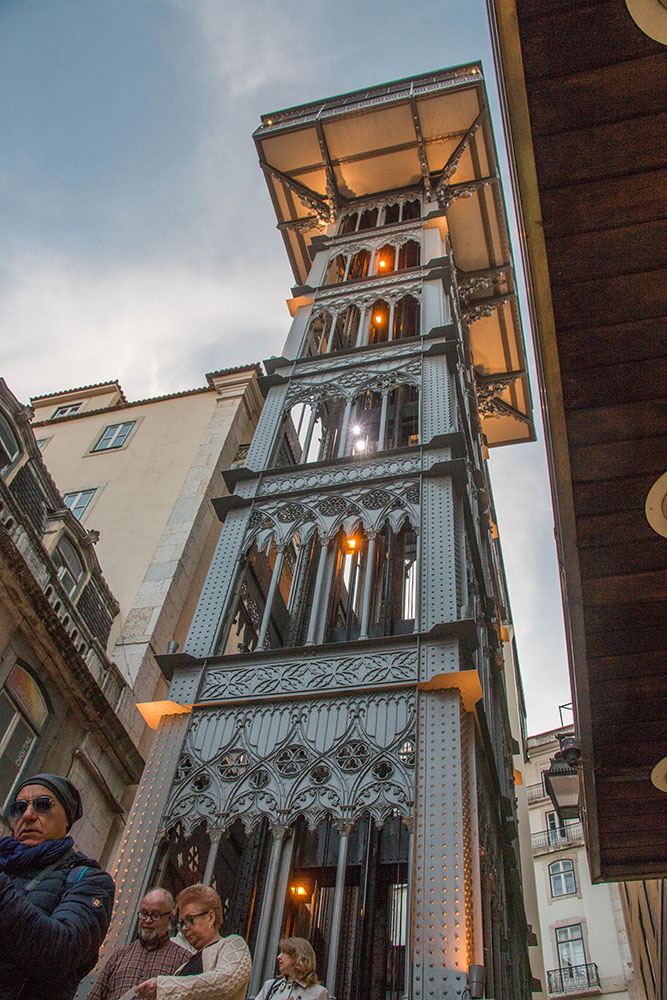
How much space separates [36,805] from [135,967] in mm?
1912

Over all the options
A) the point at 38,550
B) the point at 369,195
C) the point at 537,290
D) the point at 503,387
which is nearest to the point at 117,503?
the point at 38,550

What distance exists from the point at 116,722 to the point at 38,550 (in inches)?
124

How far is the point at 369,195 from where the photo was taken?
73.2 feet

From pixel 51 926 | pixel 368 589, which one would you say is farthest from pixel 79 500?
pixel 51 926

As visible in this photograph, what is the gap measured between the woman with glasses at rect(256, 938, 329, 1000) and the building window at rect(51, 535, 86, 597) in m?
9.37

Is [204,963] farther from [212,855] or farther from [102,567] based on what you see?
[102,567]

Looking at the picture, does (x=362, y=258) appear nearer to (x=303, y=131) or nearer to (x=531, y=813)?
(x=303, y=131)

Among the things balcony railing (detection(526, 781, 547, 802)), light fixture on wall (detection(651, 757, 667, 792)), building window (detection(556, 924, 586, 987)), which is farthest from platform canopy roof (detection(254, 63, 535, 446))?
balcony railing (detection(526, 781, 547, 802))

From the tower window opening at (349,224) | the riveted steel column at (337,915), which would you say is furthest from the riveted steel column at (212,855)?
the tower window opening at (349,224)

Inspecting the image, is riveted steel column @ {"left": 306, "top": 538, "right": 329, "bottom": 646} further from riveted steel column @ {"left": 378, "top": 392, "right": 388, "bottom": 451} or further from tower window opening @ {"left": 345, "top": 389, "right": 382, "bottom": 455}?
tower window opening @ {"left": 345, "top": 389, "right": 382, "bottom": 455}

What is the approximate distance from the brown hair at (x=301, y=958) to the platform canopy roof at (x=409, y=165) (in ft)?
64.2

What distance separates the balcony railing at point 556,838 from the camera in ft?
129

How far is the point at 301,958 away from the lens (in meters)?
4.94

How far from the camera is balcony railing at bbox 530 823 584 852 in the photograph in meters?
39.3
